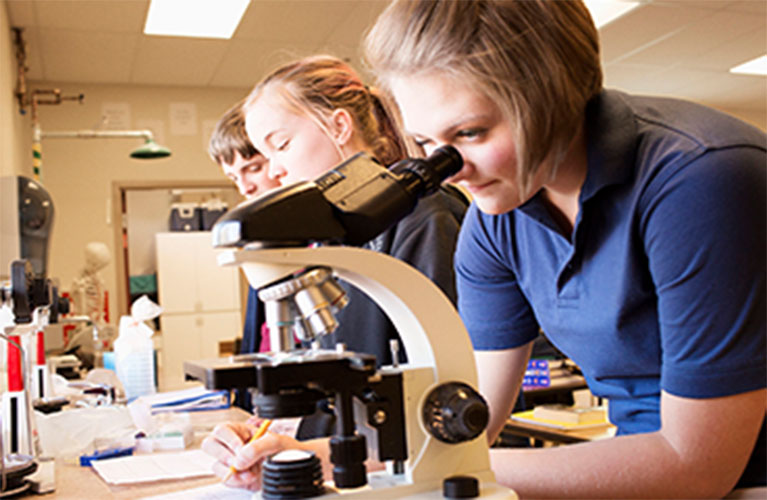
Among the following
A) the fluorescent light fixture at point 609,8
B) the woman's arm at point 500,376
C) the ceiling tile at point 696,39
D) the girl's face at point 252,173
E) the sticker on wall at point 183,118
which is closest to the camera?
the woman's arm at point 500,376

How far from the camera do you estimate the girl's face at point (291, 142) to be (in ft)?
4.94

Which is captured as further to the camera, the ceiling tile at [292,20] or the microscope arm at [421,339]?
the ceiling tile at [292,20]

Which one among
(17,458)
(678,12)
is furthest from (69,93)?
(17,458)

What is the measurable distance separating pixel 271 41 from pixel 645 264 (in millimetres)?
4668

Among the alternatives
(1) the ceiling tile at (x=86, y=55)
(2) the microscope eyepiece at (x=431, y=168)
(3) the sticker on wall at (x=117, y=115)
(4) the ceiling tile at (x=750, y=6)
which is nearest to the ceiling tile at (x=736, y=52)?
(4) the ceiling tile at (x=750, y=6)

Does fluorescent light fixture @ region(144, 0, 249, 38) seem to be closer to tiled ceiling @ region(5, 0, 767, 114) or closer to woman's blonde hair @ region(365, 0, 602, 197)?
tiled ceiling @ region(5, 0, 767, 114)

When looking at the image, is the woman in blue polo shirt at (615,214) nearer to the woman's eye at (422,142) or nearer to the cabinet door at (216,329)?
the woman's eye at (422,142)

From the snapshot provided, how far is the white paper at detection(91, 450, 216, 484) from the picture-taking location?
118 cm

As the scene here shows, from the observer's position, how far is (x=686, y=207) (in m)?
0.79

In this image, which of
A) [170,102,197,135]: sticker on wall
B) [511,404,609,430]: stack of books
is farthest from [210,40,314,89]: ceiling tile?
[511,404,609,430]: stack of books

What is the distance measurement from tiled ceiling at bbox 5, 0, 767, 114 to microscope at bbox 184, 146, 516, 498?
11.4 feet

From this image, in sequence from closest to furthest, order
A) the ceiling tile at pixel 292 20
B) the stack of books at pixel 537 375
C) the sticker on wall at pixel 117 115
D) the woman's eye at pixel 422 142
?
the woman's eye at pixel 422 142
the stack of books at pixel 537 375
the ceiling tile at pixel 292 20
the sticker on wall at pixel 117 115

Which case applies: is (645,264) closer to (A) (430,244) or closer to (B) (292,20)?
(A) (430,244)

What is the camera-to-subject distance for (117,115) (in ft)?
19.7
